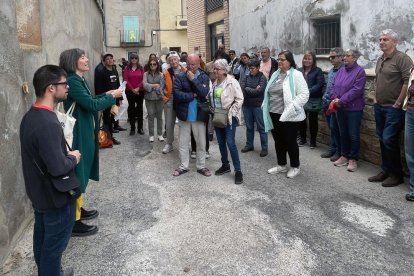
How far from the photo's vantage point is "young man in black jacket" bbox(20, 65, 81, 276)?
237 cm

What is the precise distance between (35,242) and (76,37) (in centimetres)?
550

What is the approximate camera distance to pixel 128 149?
730 centimetres

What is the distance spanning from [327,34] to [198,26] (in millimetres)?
8653

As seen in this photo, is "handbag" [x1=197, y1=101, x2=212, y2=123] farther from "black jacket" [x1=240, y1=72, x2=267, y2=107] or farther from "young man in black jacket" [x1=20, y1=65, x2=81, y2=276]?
"young man in black jacket" [x1=20, y1=65, x2=81, y2=276]

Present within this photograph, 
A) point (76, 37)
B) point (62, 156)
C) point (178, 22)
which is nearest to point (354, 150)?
point (62, 156)

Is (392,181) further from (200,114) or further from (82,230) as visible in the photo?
(82,230)

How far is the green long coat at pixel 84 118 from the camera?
3535 millimetres

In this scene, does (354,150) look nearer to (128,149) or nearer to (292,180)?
(292,180)

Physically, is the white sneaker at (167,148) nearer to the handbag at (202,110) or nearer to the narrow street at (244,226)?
the narrow street at (244,226)

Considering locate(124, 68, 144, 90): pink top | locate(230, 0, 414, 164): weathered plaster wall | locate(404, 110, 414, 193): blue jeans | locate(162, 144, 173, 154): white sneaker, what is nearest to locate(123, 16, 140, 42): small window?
locate(230, 0, 414, 164): weathered plaster wall

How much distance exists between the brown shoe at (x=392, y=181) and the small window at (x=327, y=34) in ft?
9.01

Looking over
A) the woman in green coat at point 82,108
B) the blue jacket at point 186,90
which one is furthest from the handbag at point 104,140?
the woman in green coat at point 82,108

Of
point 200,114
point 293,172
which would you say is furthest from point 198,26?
point 293,172

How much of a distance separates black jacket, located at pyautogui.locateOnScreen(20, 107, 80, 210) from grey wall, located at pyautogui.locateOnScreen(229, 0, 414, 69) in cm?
452
